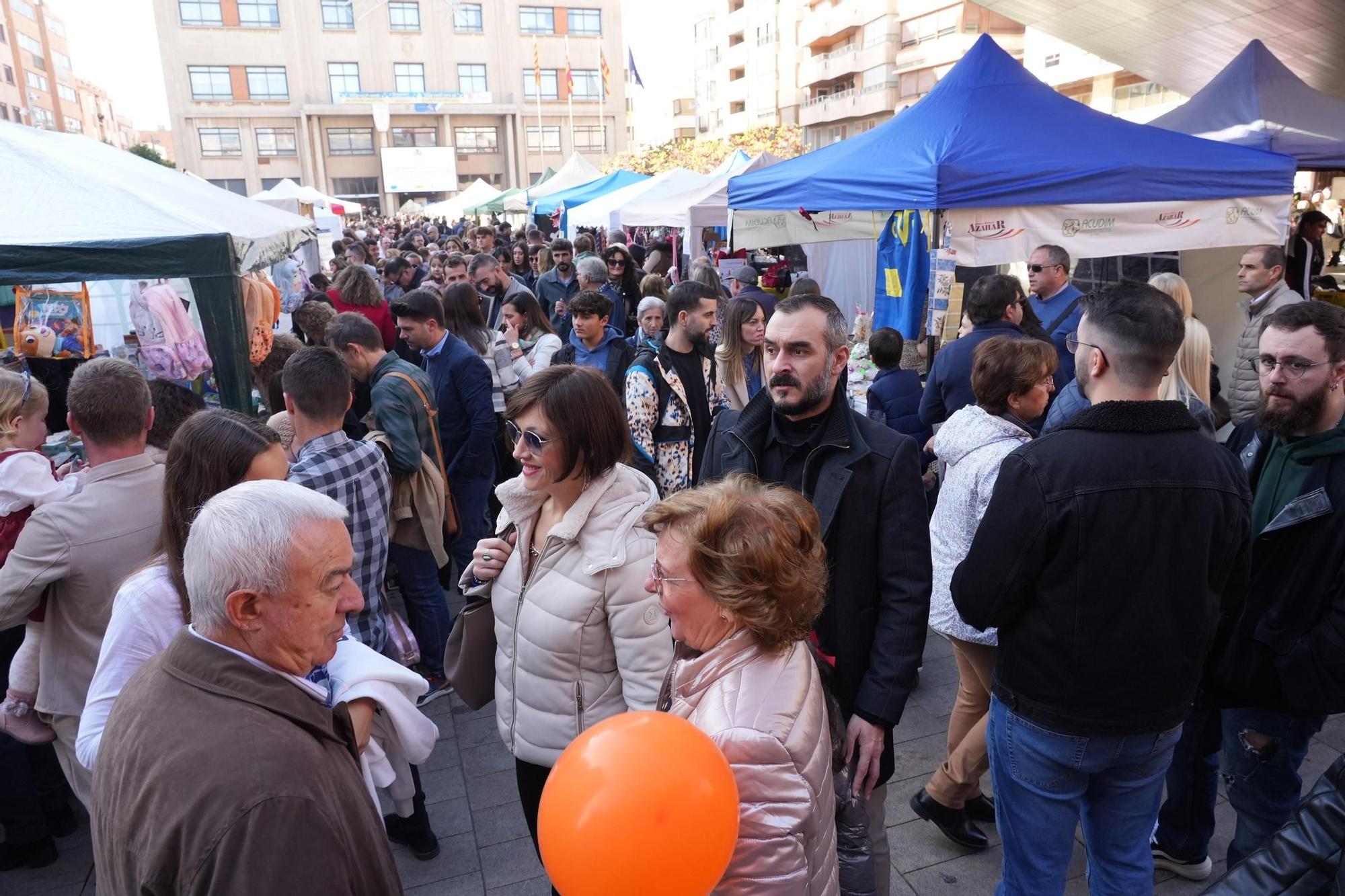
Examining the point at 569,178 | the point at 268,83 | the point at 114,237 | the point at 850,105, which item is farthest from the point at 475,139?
the point at 114,237

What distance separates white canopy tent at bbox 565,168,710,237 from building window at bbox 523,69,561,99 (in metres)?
46.0

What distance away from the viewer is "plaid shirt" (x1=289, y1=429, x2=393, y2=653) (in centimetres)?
302

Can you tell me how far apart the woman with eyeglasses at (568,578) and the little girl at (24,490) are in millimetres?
1639

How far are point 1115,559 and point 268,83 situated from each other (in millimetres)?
62064

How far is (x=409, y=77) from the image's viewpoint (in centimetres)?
5466

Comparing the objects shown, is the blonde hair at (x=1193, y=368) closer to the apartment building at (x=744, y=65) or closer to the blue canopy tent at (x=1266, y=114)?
the blue canopy tent at (x=1266, y=114)

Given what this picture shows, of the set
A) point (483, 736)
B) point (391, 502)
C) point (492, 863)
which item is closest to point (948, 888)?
point (492, 863)

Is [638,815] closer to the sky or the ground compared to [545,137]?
closer to the ground

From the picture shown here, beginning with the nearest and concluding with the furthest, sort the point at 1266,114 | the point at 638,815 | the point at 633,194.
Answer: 1. the point at 638,815
2. the point at 1266,114
3. the point at 633,194

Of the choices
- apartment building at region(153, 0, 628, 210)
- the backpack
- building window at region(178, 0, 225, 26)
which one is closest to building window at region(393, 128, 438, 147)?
apartment building at region(153, 0, 628, 210)

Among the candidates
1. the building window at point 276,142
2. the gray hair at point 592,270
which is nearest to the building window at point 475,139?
the building window at point 276,142

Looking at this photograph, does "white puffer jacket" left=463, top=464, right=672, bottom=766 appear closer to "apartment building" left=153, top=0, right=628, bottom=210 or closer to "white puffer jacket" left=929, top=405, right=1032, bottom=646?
"white puffer jacket" left=929, top=405, right=1032, bottom=646

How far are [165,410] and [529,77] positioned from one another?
59.6 metres

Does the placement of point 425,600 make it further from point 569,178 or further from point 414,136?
point 414,136
